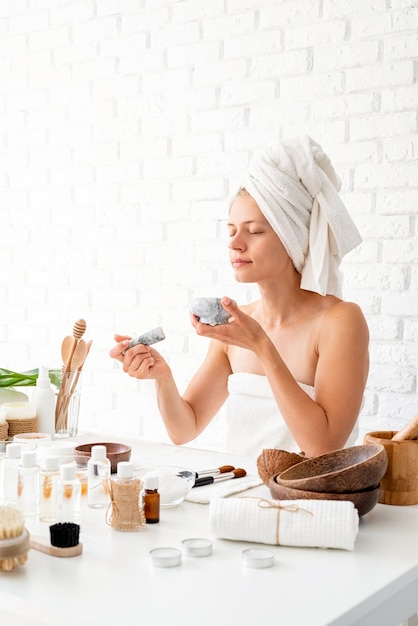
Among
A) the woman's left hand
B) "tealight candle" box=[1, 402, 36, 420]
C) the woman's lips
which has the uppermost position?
the woman's lips

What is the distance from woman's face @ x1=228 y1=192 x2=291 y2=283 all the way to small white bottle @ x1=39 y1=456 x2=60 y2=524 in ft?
3.00

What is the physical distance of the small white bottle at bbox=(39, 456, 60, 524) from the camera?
1.42 meters

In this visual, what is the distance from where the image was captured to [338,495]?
138cm

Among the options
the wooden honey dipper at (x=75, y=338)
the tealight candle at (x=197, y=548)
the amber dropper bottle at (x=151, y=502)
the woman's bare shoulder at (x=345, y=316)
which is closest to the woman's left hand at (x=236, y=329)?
the woman's bare shoulder at (x=345, y=316)

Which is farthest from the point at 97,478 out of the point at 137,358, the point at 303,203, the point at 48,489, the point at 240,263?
the point at 303,203

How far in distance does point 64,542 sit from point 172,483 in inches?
12.9

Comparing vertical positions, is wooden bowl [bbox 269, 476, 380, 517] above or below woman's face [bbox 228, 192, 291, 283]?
below

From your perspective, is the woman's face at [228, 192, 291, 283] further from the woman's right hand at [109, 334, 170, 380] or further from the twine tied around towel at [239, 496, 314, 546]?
the twine tied around towel at [239, 496, 314, 546]

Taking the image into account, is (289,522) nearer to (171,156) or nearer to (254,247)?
(254,247)

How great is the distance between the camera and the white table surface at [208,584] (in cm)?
104

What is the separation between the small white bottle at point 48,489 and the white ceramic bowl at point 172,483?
0.51 ft

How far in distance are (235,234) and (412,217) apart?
2.59 ft

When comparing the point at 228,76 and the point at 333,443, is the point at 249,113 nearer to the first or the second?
the point at 228,76

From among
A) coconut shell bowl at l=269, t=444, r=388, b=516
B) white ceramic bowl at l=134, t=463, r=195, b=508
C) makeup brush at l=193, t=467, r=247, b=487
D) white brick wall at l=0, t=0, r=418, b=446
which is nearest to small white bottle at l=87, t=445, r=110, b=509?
white ceramic bowl at l=134, t=463, r=195, b=508
